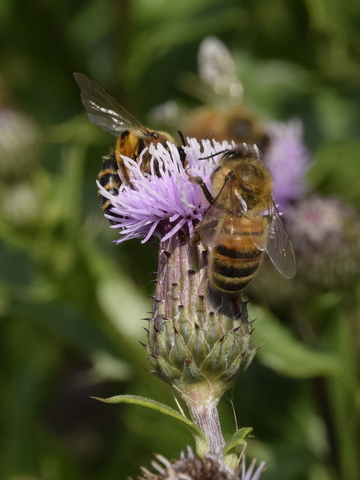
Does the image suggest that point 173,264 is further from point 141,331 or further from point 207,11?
point 207,11

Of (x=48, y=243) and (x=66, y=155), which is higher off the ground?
(x=66, y=155)

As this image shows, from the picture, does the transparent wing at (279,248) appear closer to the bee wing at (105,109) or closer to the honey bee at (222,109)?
the bee wing at (105,109)

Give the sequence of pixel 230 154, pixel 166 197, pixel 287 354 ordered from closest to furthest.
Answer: pixel 166 197
pixel 230 154
pixel 287 354

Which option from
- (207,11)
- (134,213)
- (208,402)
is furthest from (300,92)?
(208,402)

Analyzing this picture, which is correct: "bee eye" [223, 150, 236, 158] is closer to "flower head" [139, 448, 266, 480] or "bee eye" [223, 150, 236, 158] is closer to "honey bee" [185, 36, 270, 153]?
"flower head" [139, 448, 266, 480]

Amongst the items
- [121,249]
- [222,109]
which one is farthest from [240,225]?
[121,249]

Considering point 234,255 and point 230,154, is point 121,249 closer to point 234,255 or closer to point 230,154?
point 230,154
